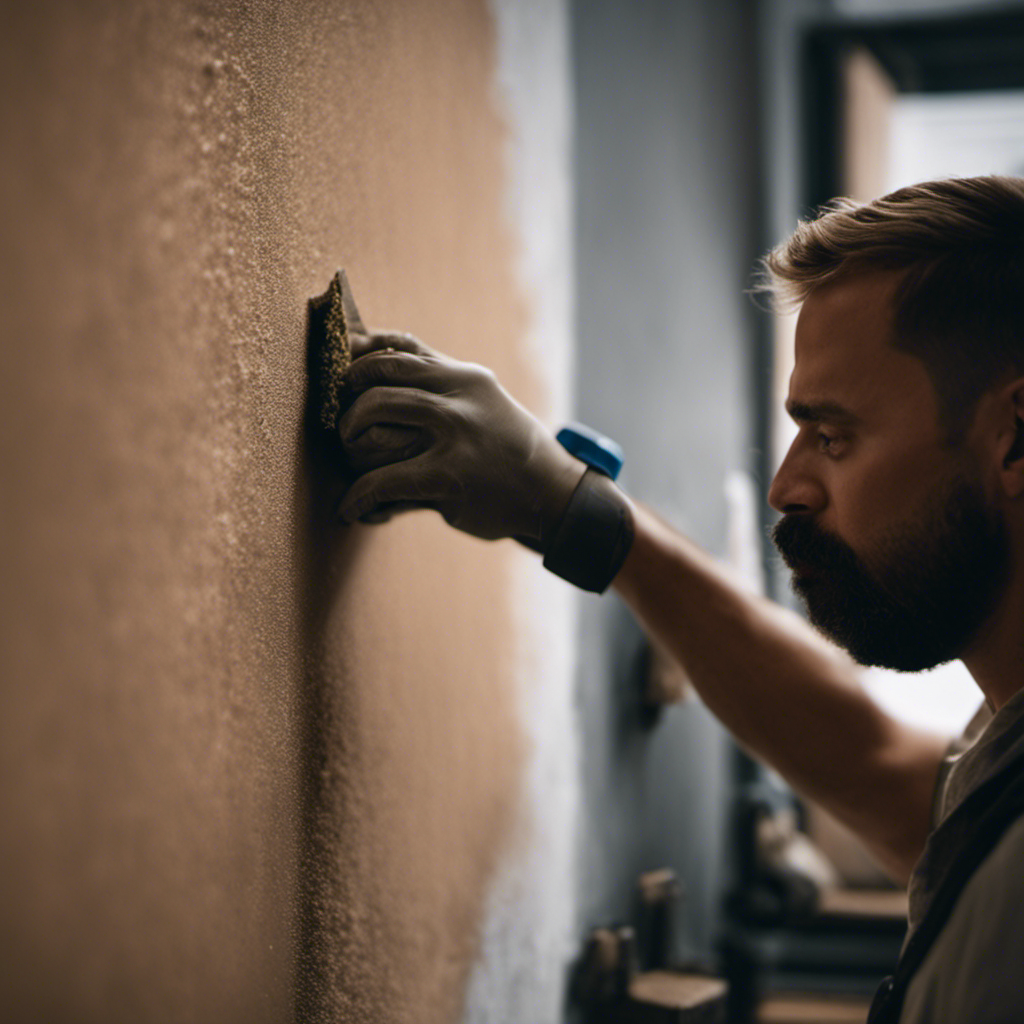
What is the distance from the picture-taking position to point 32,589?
0.42m

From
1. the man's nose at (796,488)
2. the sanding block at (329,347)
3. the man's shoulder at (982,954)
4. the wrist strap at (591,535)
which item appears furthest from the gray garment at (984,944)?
the sanding block at (329,347)

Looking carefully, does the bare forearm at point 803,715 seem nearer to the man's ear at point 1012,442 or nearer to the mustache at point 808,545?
the mustache at point 808,545

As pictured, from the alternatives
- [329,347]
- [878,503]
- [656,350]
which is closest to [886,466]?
[878,503]

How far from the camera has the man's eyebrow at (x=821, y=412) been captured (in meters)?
0.92

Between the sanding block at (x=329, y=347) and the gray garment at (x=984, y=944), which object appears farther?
the sanding block at (x=329, y=347)

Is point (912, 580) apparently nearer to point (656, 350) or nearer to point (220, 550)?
point (220, 550)

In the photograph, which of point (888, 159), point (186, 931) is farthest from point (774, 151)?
point (186, 931)

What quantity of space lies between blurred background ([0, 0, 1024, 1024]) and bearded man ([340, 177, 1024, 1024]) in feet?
0.31

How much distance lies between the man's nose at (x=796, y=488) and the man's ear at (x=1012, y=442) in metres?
0.15

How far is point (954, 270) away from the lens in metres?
0.90

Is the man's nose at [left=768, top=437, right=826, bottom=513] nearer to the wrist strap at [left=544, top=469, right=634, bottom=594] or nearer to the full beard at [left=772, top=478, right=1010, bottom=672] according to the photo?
the full beard at [left=772, top=478, right=1010, bottom=672]

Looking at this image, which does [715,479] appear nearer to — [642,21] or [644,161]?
[644,161]

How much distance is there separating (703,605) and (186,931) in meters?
0.76

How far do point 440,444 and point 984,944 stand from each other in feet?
1.65
